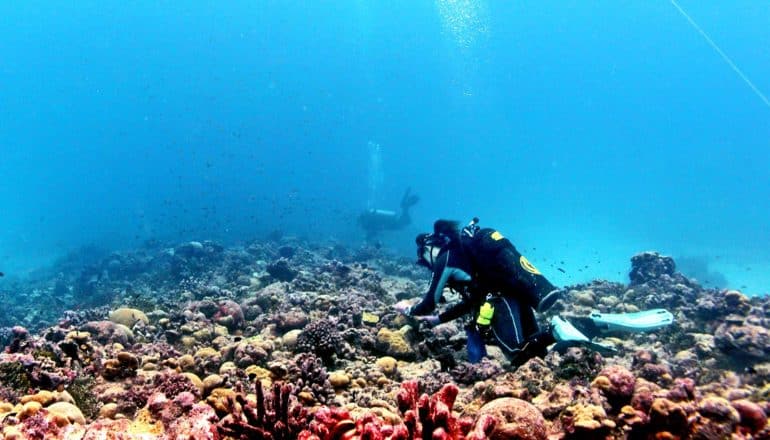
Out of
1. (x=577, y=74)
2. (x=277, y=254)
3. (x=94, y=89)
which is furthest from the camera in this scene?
(x=94, y=89)

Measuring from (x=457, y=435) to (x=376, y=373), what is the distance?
3842 mm

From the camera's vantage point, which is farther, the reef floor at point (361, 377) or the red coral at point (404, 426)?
the reef floor at point (361, 377)

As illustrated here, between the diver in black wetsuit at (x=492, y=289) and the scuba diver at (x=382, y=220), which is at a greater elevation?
the scuba diver at (x=382, y=220)

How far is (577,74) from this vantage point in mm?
149375

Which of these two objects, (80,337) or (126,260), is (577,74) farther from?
(80,337)

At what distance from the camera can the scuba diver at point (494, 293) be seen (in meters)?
7.33

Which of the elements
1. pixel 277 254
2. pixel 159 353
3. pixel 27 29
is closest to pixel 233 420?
pixel 159 353

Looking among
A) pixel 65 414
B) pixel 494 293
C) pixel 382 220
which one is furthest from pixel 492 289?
pixel 382 220

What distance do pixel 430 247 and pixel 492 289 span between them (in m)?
1.42

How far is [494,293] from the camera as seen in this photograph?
7.62 metres

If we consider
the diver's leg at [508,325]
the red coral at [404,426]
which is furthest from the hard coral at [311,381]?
the diver's leg at [508,325]

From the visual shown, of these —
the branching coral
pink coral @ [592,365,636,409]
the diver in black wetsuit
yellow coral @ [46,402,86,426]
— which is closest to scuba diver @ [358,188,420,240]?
the diver in black wetsuit

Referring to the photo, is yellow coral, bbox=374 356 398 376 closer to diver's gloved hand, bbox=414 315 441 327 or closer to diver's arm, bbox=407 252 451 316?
diver's arm, bbox=407 252 451 316

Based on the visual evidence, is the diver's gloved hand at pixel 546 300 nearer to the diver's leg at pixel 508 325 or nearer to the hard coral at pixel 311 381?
the diver's leg at pixel 508 325
